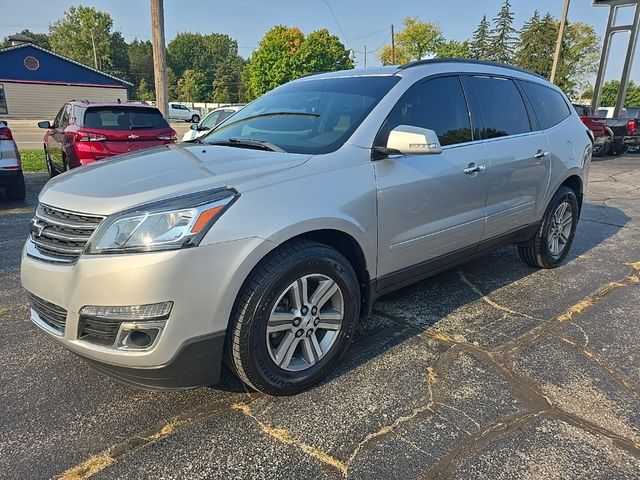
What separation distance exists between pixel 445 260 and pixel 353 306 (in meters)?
1.05

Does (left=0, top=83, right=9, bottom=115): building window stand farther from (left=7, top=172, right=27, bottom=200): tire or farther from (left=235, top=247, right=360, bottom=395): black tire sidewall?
(left=235, top=247, right=360, bottom=395): black tire sidewall

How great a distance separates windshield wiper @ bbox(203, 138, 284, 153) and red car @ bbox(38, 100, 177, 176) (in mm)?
5195

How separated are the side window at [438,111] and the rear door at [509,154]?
186 millimetres

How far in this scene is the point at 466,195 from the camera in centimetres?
345

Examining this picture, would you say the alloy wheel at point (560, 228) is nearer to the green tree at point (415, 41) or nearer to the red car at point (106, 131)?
the red car at point (106, 131)

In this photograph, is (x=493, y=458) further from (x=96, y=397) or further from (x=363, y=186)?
(x=96, y=397)

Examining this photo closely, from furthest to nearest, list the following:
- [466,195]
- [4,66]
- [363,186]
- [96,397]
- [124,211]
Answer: [4,66] → [466,195] → [363,186] → [96,397] → [124,211]

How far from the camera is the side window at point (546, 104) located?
14.3ft

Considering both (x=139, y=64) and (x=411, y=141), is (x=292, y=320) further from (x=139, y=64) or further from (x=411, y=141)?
(x=139, y=64)

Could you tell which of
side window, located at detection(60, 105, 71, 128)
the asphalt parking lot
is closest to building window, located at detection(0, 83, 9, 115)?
side window, located at detection(60, 105, 71, 128)

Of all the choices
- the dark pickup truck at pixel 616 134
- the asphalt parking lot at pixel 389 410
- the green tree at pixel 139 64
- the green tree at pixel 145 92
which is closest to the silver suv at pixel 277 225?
the asphalt parking lot at pixel 389 410

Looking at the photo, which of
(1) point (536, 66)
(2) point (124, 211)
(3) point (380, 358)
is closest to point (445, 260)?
Answer: (3) point (380, 358)

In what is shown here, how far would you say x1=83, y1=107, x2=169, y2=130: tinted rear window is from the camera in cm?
793

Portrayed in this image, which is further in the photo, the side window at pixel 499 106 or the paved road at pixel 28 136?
the paved road at pixel 28 136
